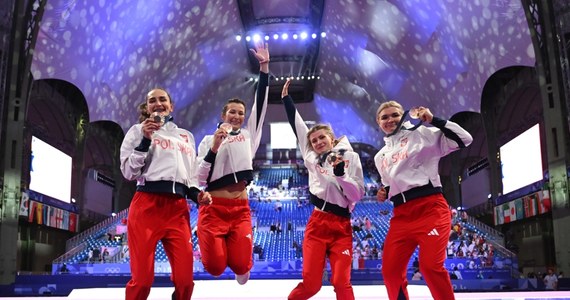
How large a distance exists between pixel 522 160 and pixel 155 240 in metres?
22.5

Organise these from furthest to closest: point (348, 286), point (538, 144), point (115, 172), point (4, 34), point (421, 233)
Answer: point (115, 172) < point (538, 144) < point (4, 34) < point (348, 286) < point (421, 233)

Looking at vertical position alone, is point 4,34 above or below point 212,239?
above

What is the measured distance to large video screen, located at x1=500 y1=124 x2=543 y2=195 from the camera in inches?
863

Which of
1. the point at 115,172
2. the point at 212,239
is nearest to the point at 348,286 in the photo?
the point at 212,239

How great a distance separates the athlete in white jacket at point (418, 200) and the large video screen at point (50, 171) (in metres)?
22.0

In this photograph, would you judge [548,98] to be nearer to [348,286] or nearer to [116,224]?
[348,286]

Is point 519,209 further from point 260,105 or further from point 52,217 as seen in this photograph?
point 52,217

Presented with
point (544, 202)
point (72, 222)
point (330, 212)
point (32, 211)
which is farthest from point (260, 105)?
point (72, 222)

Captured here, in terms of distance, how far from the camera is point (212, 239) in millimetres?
4789

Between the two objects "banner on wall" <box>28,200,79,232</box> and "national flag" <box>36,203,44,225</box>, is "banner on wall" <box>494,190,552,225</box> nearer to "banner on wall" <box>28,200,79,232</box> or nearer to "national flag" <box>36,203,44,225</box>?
"banner on wall" <box>28,200,79,232</box>

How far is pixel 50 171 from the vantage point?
25.1 metres

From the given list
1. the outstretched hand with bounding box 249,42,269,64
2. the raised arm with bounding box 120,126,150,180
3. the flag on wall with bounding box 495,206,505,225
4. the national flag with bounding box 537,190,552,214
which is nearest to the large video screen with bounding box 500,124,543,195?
the flag on wall with bounding box 495,206,505,225

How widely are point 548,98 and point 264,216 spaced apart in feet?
52.8

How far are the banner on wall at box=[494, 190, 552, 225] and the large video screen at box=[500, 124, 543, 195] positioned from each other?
0.72 m
